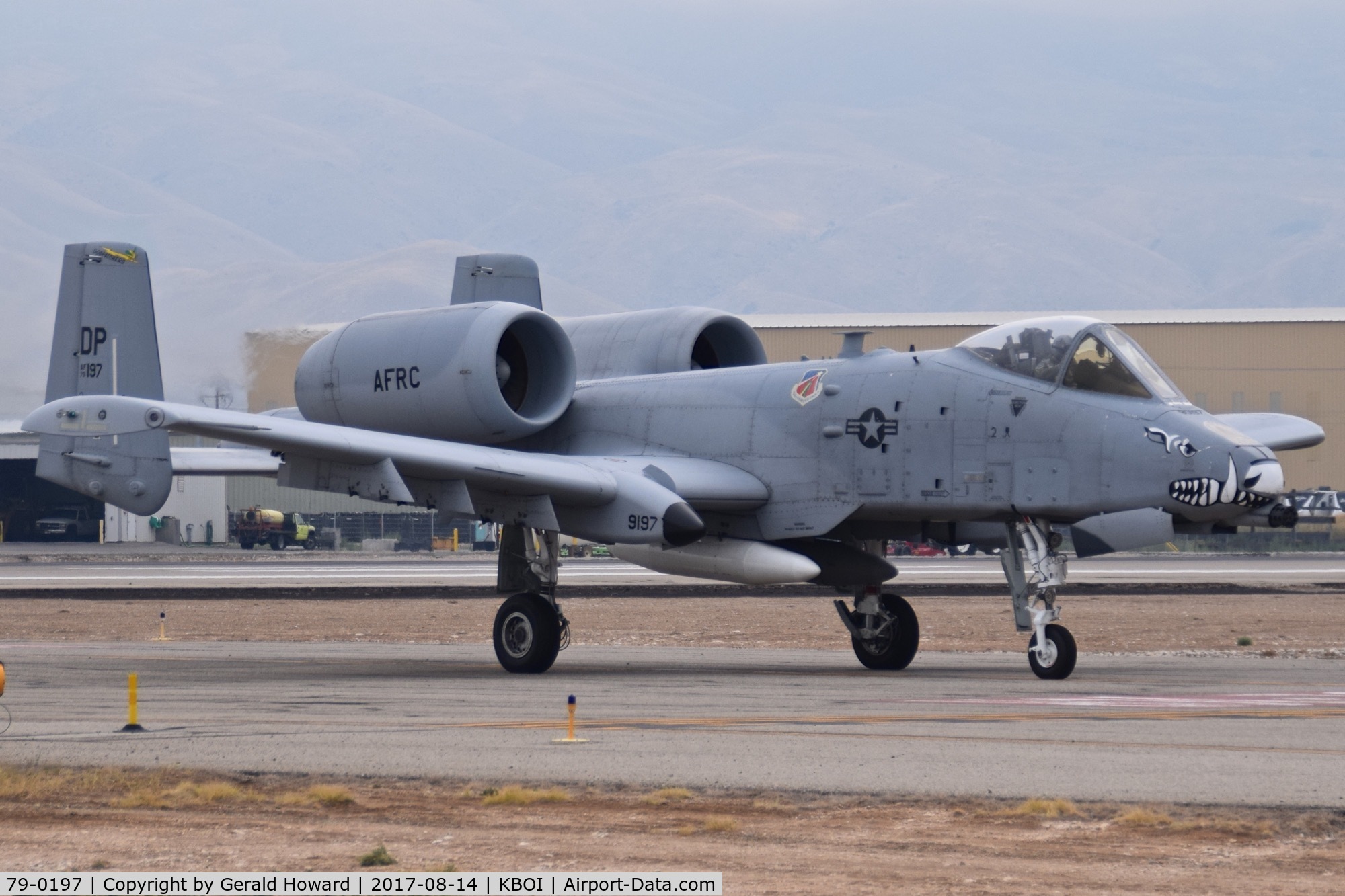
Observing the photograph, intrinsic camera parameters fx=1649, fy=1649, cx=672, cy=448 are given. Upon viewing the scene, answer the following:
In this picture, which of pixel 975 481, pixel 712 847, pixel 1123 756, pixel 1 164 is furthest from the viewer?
pixel 1 164

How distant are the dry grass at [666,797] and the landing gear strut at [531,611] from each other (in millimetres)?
8719

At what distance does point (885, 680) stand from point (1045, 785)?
25.8ft

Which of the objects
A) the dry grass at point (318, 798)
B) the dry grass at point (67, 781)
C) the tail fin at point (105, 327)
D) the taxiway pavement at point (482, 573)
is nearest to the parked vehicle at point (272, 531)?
the taxiway pavement at point (482, 573)

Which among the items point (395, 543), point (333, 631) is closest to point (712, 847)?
point (333, 631)

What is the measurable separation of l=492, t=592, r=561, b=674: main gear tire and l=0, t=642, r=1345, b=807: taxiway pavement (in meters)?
0.22

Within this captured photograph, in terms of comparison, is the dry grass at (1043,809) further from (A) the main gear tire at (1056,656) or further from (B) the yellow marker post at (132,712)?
(A) the main gear tire at (1056,656)

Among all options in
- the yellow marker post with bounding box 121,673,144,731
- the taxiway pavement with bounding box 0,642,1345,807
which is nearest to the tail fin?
the taxiway pavement with bounding box 0,642,1345,807

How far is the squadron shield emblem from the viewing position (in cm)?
1902

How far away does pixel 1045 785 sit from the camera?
1012 centimetres

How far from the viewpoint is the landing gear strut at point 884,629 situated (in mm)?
19578

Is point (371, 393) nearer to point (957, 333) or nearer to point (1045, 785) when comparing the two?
point (1045, 785)

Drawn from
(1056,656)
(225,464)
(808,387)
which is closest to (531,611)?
(808,387)

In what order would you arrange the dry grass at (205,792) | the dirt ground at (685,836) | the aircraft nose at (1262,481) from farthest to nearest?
1. the aircraft nose at (1262,481)
2. the dry grass at (205,792)
3. the dirt ground at (685,836)

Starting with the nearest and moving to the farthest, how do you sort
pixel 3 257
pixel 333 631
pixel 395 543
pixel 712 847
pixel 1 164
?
pixel 712 847, pixel 333 631, pixel 3 257, pixel 395 543, pixel 1 164
